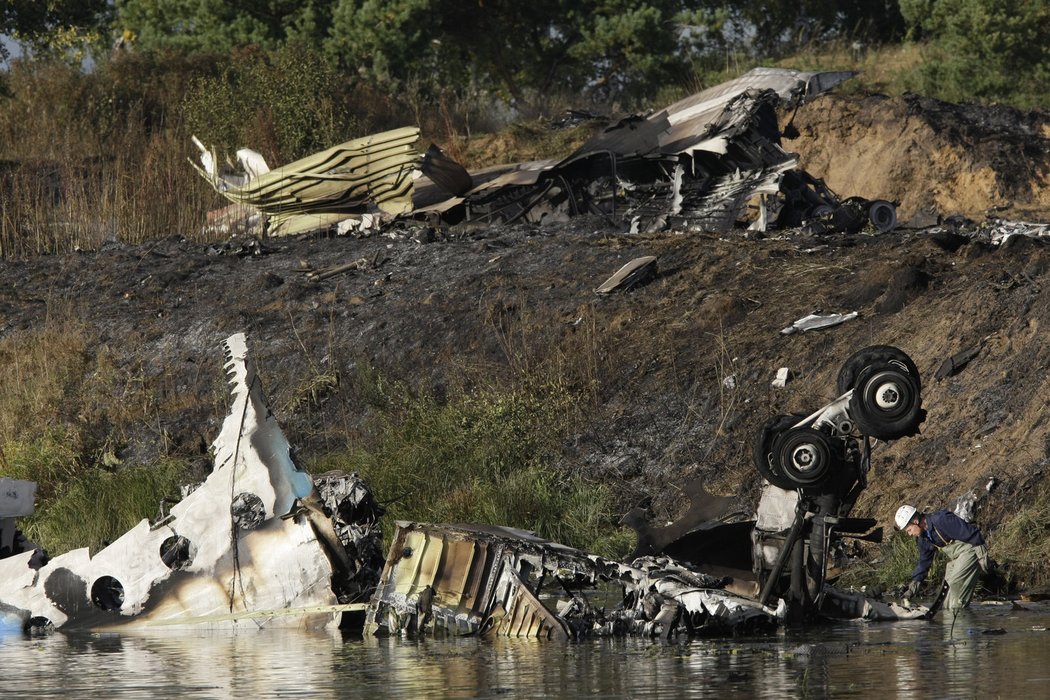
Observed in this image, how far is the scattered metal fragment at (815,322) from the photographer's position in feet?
51.2

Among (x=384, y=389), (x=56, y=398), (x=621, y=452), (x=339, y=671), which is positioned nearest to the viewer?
(x=339, y=671)

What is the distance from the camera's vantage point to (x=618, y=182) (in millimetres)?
20875

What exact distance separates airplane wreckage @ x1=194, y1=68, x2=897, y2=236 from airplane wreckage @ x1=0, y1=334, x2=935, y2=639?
33.3ft

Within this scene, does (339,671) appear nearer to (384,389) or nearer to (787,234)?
(384,389)

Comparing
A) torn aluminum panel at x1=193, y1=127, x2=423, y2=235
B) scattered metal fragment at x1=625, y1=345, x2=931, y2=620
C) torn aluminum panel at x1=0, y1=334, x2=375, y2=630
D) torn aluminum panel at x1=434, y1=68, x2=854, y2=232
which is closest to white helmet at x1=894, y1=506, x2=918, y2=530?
scattered metal fragment at x1=625, y1=345, x2=931, y2=620

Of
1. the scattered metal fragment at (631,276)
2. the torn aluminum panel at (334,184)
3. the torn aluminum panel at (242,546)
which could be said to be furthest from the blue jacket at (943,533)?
the torn aluminum panel at (334,184)

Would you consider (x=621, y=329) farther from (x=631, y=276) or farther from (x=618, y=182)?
(x=618, y=182)

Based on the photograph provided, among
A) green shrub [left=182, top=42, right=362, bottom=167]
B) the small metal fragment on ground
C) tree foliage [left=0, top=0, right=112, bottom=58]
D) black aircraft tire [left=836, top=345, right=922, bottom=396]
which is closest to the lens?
black aircraft tire [left=836, top=345, right=922, bottom=396]

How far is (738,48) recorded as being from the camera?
34.2 meters

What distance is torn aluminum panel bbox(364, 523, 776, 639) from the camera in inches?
356

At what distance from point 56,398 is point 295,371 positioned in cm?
277

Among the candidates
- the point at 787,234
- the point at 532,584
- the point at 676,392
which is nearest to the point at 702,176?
the point at 787,234

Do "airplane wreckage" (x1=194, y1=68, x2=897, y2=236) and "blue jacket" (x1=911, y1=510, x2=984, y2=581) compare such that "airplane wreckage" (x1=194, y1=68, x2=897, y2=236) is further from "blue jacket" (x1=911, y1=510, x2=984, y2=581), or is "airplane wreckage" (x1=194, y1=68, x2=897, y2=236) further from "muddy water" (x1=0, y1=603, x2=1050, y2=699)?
"muddy water" (x1=0, y1=603, x2=1050, y2=699)

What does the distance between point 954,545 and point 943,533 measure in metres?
→ 0.10
